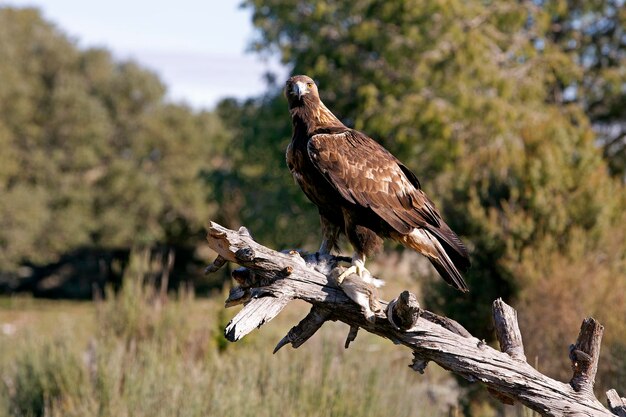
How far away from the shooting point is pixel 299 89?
511 centimetres

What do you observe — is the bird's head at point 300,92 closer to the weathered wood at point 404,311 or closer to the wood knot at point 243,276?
the wood knot at point 243,276

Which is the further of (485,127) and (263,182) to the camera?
(263,182)

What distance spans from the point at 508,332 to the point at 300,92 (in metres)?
1.82

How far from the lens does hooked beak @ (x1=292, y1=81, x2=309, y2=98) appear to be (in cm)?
511

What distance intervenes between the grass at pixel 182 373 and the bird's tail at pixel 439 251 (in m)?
1.51

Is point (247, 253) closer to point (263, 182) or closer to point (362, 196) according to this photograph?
point (362, 196)

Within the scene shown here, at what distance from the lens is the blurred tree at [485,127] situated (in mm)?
9477

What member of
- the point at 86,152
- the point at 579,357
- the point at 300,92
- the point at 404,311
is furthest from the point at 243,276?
the point at 86,152

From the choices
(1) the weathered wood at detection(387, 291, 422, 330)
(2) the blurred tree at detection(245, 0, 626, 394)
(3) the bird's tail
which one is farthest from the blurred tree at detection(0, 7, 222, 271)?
(1) the weathered wood at detection(387, 291, 422, 330)

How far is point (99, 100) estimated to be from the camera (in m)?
32.9

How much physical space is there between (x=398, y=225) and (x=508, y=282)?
525cm

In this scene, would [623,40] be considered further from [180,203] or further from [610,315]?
[180,203]

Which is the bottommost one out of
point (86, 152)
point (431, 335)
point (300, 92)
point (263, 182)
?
point (431, 335)

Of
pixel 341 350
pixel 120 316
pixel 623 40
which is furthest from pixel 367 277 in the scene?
pixel 623 40
